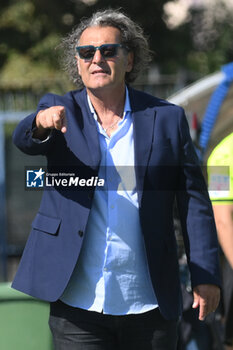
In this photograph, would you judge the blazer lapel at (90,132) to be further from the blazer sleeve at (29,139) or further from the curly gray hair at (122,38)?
the curly gray hair at (122,38)

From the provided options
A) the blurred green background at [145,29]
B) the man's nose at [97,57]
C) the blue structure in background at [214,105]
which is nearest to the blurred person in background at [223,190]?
the man's nose at [97,57]

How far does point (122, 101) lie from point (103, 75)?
0.16 m

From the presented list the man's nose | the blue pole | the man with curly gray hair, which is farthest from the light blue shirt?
the blue pole

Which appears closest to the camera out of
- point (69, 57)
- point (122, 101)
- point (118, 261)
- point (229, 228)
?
point (118, 261)

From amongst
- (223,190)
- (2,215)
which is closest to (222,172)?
(223,190)

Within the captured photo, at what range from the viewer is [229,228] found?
3.04 meters

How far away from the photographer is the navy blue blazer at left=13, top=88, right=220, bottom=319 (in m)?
2.42

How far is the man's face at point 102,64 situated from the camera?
248cm

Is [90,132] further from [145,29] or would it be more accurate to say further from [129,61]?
[145,29]

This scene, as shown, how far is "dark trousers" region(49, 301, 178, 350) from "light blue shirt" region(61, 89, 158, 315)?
0.03 m

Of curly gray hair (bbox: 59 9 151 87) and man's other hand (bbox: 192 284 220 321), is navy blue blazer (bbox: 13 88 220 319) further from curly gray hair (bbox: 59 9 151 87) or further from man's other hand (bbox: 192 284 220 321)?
curly gray hair (bbox: 59 9 151 87)

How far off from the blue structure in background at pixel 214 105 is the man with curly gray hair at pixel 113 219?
83.5 inches

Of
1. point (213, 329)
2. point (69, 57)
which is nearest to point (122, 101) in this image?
point (69, 57)

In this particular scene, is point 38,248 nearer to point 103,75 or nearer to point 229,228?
point 103,75
